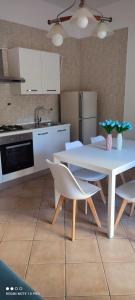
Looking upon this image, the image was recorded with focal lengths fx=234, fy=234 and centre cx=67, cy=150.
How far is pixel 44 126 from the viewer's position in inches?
157

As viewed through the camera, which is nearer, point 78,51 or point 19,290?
point 19,290

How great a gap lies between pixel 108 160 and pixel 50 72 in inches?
95.5

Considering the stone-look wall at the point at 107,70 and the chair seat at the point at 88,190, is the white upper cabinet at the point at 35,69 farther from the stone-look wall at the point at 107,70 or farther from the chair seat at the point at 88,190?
the chair seat at the point at 88,190

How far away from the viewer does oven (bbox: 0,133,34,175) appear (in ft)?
11.1

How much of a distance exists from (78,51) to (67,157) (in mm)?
3242

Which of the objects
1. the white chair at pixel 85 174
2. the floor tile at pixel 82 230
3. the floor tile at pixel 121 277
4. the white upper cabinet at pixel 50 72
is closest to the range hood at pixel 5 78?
the white upper cabinet at pixel 50 72

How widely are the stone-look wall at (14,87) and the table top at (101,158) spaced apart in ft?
5.54

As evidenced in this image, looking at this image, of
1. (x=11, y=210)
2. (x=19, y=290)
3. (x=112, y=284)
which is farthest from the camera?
(x=11, y=210)

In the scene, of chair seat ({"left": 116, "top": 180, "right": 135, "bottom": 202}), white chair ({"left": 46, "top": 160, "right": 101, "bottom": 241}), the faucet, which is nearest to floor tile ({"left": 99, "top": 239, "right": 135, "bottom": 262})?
white chair ({"left": 46, "top": 160, "right": 101, "bottom": 241})

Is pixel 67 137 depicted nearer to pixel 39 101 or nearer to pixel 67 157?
pixel 39 101

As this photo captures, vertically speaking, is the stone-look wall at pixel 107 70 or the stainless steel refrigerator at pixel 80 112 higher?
the stone-look wall at pixel 107 70

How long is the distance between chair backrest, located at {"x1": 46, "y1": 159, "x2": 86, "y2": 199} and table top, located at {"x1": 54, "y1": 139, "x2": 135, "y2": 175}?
0.76 ft

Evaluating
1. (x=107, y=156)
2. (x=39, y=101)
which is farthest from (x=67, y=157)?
(x=39, y=101)

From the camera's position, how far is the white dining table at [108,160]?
6.90 ft
